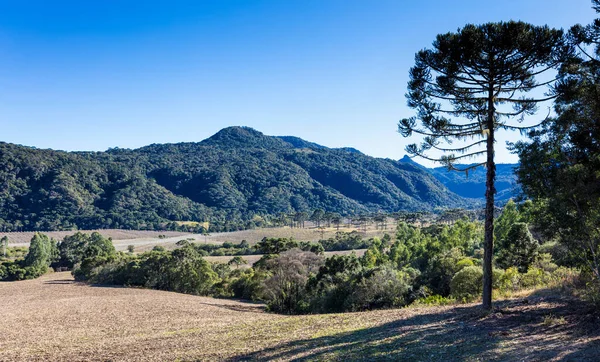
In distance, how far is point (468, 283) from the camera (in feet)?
65.1

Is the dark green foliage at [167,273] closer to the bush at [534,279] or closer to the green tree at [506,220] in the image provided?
the bush at [534,279]

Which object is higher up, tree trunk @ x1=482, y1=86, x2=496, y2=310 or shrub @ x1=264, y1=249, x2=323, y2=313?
tree trunk @ x1=482, y1=86, x2=496, y2=310

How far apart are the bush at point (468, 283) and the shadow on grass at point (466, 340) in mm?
6265

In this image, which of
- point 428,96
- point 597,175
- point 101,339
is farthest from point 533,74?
point 101,339

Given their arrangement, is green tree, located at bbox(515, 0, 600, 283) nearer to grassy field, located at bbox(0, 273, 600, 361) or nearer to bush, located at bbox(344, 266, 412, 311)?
grassy field, located at bbox(0, 273, 600, 361)

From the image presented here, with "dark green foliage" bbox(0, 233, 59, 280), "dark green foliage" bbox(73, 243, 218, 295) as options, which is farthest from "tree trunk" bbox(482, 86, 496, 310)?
"dark green foliage" bbox(0, 233, 59, 280)

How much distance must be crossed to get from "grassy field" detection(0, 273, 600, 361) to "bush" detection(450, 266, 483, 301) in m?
4.68

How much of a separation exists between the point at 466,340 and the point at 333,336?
403 centimetres

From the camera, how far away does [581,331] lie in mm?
9188

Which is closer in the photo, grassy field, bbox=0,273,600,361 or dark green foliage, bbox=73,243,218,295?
grassy field, bbox=0,273,600,361

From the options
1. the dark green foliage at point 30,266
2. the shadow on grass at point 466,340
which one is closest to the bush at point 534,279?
the shadow on grass at point 466,340

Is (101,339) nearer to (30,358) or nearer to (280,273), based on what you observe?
(30,358)

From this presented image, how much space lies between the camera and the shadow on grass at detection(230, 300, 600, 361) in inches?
330

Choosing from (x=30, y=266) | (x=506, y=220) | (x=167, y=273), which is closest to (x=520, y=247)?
(x=506, y=220)
